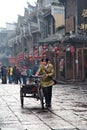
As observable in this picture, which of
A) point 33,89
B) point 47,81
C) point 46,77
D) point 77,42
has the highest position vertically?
point 77,42

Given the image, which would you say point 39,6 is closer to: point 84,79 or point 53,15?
point 53,15

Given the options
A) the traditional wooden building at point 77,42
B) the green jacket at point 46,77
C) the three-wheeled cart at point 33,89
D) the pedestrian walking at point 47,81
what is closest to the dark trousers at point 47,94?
the pedestrian walking at point 47,81

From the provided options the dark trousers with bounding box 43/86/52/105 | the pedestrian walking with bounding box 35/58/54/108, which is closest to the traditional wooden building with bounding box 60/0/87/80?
the pedestrian walking with bounding box 35/58/54/108

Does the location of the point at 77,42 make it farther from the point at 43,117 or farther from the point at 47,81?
the point at 43,117

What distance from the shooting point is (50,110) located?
12.3 meters

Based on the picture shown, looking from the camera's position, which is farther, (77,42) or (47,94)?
(77,42)

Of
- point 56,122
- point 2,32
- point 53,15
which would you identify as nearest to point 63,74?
point 53,15

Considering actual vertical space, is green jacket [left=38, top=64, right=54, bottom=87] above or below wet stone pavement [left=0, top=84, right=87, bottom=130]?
above

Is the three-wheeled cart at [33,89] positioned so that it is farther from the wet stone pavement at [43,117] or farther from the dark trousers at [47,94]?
the wet stone pavement at [43,117]

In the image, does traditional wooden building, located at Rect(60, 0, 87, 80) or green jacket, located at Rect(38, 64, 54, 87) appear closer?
green jacket, located at Rect(38, 64, 54, 87)

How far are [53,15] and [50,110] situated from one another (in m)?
30.0

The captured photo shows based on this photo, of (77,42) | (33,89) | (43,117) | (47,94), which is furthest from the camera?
(77,42)

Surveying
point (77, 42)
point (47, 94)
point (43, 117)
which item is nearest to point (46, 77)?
point (47, 94)

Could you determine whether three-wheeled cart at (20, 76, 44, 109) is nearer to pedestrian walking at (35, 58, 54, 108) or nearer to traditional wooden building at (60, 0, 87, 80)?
pedestrian walking at (35, 58, 54, 108)
